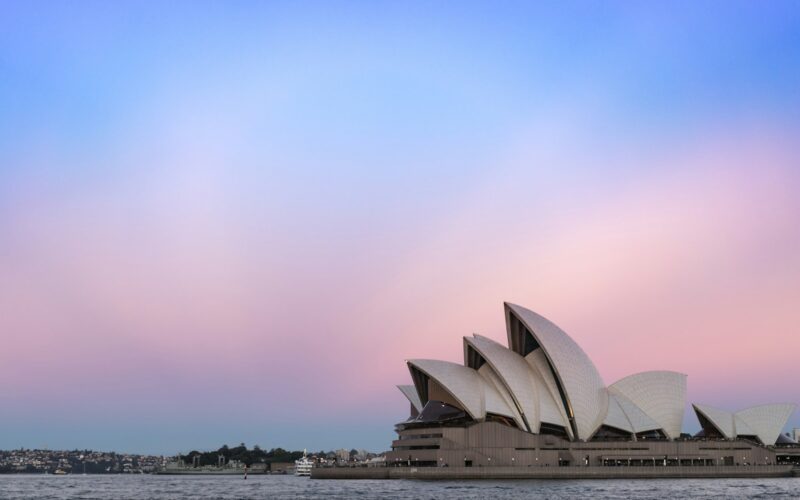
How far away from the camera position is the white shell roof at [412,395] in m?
107

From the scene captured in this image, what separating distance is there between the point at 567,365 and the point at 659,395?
46.3 ft

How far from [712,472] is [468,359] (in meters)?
29.0

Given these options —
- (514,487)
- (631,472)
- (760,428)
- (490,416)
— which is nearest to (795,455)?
(760,428)

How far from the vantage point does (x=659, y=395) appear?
9794 centimetres

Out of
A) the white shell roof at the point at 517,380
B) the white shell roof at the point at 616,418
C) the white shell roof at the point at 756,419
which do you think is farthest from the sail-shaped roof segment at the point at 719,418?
the white shell roof at the point at 517,380

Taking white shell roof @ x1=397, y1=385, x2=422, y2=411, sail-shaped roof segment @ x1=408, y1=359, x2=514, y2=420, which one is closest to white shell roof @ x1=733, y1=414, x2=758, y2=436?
sail-shaped roof segment @ x1=408, y1=359, x2=514, y2=420

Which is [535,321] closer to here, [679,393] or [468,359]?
[468,359]

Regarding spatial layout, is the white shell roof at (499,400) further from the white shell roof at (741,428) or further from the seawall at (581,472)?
the white shell roof at (741,428)

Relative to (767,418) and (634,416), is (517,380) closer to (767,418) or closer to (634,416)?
(634,416)

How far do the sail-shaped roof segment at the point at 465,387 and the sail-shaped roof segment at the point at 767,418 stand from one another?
1191 inches

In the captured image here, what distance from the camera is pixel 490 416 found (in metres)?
92.6

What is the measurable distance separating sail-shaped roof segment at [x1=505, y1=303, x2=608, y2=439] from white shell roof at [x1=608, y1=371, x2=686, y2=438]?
4.13 m

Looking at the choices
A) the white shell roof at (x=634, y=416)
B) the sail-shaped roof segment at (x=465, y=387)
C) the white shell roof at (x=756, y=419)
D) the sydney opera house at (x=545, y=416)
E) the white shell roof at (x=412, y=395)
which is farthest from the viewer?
the white shell roof at (x=412, y=395)

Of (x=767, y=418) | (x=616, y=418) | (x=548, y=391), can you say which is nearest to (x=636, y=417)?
(x=616, y=418)
